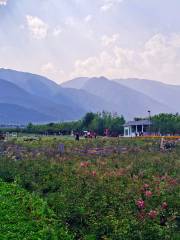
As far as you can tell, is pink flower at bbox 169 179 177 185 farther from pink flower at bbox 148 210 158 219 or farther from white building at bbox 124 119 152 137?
white building at bbox 124 119 152 137

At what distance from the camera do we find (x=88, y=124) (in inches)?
3317

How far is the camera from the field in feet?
32.2

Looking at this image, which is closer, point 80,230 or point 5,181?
point 80,230

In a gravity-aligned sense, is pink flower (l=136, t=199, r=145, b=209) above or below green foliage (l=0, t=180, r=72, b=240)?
above

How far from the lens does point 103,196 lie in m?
11.4

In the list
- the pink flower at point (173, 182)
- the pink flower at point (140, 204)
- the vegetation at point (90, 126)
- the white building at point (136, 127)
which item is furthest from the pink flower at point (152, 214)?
the white building at point (136, 127)

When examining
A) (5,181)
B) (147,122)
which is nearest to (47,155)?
(5,181)

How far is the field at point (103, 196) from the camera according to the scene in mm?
9828

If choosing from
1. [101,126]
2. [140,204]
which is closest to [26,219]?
[140,204]

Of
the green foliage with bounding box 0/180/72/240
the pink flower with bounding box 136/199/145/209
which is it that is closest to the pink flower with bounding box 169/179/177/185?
the pink flower with bounding box 136/199/145/209

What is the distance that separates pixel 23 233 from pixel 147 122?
79.3 meters

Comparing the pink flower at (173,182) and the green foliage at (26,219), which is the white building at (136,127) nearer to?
the pink flower at (173,182)

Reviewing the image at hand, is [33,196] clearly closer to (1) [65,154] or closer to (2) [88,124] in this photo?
(1) [65,154]

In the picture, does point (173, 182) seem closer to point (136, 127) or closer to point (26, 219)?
point (26, 219)
